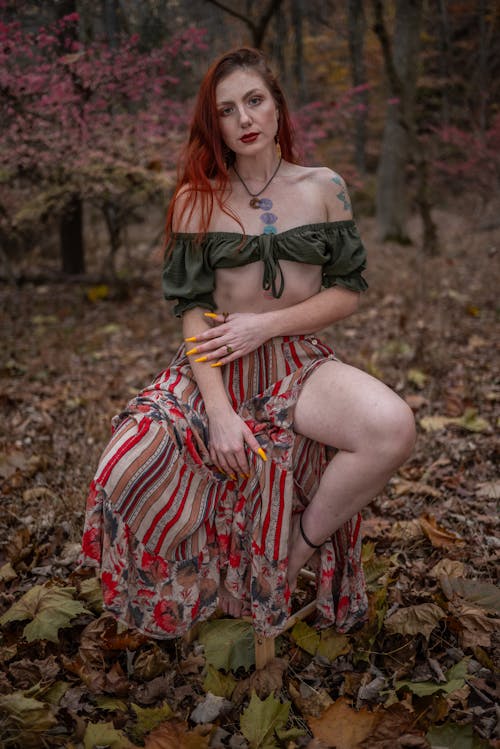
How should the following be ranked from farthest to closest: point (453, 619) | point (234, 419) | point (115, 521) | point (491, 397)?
point (491, 397)
point (453, 619)
point (234, 419)
point (115, 521)

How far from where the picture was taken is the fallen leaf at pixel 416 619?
184 centimetres

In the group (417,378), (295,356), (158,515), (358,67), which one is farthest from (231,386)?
(358,67)

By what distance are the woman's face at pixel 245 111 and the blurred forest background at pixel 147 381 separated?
1.51m

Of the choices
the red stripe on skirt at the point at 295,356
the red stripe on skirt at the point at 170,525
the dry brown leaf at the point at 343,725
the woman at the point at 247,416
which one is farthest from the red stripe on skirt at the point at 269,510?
the dry brown leaf at the point at 343,725

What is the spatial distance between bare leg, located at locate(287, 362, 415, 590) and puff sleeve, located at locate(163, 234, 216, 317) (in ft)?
1.43

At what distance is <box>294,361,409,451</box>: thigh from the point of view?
1.58 m

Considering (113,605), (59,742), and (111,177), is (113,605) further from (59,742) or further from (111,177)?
(111,177)

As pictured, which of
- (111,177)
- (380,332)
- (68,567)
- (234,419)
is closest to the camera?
(234,419)

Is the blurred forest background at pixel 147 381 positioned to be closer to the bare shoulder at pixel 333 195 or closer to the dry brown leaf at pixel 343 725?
the dry brown leaf at pixel 343 725

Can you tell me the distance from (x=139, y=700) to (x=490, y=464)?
1.94 metres

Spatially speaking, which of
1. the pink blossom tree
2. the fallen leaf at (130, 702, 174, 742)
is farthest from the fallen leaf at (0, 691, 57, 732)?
the pink blossom tree

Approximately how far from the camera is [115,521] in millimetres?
1575

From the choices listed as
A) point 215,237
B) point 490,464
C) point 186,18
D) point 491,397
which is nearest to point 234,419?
point 215,237

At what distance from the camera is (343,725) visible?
1.52 meters
